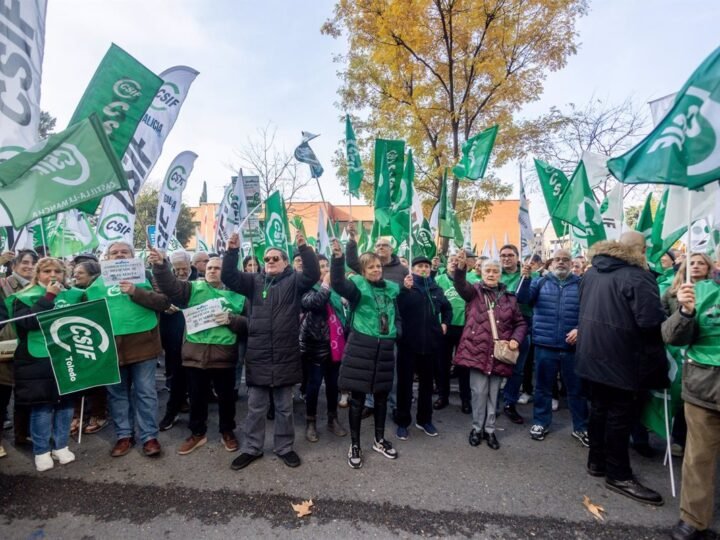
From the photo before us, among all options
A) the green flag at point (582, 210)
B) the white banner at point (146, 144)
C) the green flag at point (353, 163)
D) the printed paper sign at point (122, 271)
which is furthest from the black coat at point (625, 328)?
the white banner at point (146, 144)

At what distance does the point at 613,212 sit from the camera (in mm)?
6168

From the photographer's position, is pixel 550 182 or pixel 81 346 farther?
pixel 550 182

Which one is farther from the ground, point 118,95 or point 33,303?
point 118,95

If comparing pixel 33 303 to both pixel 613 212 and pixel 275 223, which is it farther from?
pixel 613 212

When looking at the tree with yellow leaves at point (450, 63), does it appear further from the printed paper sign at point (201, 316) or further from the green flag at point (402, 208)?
the printed paper sign at point (201, 316)

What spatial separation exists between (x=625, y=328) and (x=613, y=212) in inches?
146

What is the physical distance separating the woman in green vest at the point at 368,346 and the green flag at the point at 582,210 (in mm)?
2802

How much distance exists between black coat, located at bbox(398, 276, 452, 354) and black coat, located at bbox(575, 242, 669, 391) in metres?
1.65

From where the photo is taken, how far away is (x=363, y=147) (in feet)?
48.2

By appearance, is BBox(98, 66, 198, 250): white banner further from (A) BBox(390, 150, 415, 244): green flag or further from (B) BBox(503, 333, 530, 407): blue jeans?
(B) BBox(503, 333, 530, 407): blue jeans

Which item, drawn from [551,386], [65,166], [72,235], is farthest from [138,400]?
[72,235]

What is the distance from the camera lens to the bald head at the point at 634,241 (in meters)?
3.39

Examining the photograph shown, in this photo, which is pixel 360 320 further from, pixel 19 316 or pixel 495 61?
pixel 495 61

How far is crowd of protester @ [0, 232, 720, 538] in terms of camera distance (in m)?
3.19
